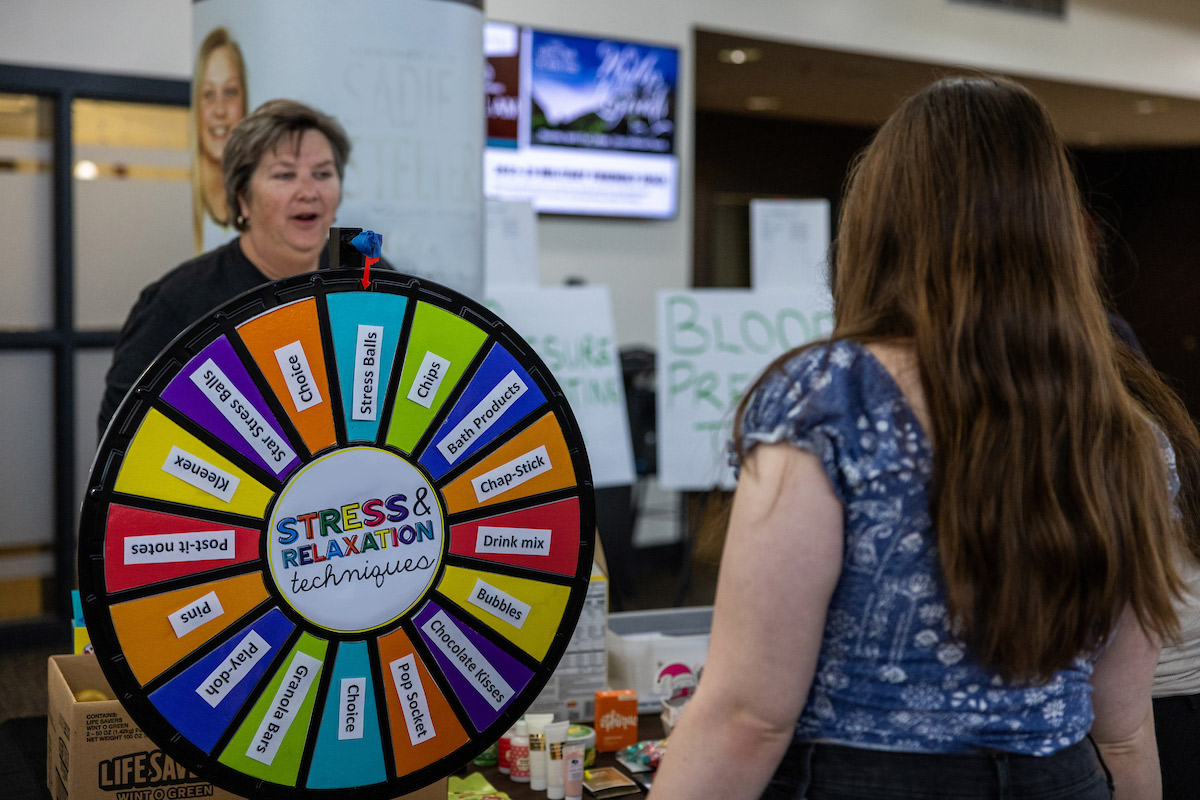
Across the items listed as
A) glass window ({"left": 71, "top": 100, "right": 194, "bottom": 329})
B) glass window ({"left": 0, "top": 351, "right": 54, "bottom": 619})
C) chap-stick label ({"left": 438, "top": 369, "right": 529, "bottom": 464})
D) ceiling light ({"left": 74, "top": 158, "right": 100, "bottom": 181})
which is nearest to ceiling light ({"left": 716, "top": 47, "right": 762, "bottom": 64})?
glass window ({"left": 71, "top": 100, "right": 194, "bottom": 329})

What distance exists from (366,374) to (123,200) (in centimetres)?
362

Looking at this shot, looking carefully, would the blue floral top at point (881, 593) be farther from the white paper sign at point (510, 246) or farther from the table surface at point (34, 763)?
the white paper sign at point (510, 246)

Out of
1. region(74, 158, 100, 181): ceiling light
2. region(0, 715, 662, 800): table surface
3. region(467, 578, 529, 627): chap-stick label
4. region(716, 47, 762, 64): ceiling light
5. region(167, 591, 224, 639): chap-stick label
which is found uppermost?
region(716, 47, 762, 64): ceiling light

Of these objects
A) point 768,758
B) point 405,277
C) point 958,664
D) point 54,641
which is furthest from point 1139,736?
point 54,641

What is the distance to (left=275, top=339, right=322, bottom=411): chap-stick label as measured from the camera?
2.92 ft

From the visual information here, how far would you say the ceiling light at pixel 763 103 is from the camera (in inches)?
316

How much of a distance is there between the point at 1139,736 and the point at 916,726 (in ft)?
1.07

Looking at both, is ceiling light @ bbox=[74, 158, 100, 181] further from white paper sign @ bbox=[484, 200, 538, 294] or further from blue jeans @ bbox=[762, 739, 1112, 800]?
blue jeans @ bbox=[762, 739, 1112, 800]

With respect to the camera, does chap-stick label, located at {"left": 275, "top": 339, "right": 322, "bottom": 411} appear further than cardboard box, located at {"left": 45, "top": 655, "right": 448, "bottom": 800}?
No

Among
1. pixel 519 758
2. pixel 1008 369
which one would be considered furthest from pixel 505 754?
pixel 1008 369

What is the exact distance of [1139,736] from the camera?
3.35ft

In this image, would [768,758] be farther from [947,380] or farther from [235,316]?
[235,316]

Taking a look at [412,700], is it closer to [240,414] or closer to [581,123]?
[240,414]

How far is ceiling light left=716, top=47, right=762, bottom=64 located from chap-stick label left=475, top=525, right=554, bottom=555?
526 centimetres
